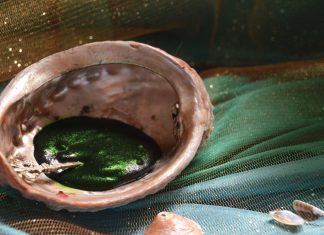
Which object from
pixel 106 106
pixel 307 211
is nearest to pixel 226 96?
pixel 106 106

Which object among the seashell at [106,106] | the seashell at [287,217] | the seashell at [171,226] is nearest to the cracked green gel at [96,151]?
the seashell at [106,106]

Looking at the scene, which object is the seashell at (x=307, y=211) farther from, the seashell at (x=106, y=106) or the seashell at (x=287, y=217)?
the seashell at (x=106, y=106)

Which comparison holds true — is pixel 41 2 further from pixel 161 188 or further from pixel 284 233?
pixel 284 233

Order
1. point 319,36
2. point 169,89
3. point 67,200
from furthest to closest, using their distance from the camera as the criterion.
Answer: point 319,36
point 169,89
point 67,200

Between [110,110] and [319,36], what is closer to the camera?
[110,110]

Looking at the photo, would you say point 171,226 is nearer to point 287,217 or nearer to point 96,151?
point 287,217

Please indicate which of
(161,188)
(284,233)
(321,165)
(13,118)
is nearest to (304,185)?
(321,165)

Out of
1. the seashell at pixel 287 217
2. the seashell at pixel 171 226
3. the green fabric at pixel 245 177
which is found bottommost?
the green fabric at pixel 245 177
